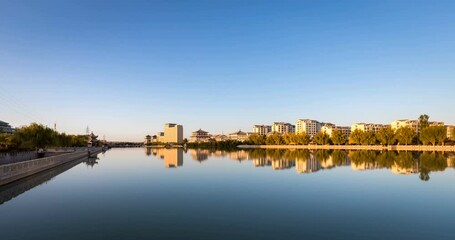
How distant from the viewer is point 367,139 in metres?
123

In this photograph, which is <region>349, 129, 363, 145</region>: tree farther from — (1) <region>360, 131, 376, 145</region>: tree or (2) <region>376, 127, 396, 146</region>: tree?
(2) <region>376, 127, 396, 146</region>: tree

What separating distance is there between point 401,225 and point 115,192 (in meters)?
20.5

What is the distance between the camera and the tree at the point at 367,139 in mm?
121688

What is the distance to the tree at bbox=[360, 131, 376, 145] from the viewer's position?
12169 centimetres

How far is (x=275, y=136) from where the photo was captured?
16512 centimetres

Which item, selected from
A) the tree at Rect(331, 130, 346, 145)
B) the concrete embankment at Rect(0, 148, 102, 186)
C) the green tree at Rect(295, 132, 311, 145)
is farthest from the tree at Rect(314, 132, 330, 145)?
the concrete embankment at Rect(0, 148, 102, 186)

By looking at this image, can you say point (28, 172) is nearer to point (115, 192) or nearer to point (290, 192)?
point (115, 192)

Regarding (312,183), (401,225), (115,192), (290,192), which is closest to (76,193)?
(115,192)

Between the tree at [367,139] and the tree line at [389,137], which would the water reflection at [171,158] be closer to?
the tree line at [389,137]

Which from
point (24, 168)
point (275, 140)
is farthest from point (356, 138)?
point (24, 168)

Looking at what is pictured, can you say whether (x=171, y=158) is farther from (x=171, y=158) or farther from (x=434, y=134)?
(x=434, y=134)

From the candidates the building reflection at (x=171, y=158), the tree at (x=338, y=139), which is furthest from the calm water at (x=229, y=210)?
the tree at (x=338, y=139)

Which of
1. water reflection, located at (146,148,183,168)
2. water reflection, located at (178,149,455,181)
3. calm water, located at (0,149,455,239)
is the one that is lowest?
water reflection, located at (146,148,183,168)

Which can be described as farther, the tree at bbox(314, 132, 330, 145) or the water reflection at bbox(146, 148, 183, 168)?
the tree at bbox(314, 132, 330, 145)
